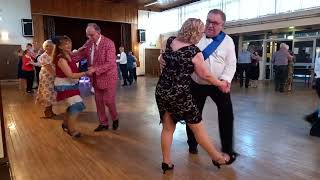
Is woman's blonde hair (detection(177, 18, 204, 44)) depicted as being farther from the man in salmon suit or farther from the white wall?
the white wall

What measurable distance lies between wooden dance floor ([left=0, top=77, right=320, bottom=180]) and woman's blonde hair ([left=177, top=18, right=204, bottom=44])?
1.09 m

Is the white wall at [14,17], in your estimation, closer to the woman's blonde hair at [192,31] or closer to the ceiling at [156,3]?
the ceiling at [156,3]

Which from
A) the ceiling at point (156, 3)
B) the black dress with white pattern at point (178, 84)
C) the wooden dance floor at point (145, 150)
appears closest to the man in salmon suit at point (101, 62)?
the wooden dance floor at point (145, 150)

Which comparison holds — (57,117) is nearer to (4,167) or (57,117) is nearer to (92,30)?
(92,30)

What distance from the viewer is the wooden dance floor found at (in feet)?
8.05

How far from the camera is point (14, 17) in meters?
12.5

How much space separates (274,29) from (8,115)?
9597 millimetres

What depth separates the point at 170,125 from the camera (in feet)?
7.88

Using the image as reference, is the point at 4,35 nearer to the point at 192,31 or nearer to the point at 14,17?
the point at 14,17

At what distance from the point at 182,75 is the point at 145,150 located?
3.81 feet

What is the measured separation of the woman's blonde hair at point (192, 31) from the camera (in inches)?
85.9

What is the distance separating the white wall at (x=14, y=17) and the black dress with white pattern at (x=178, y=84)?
39.8 feet

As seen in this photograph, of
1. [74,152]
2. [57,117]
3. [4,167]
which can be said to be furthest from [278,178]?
[57,117]

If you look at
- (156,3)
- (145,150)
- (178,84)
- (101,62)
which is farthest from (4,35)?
(178,84)
